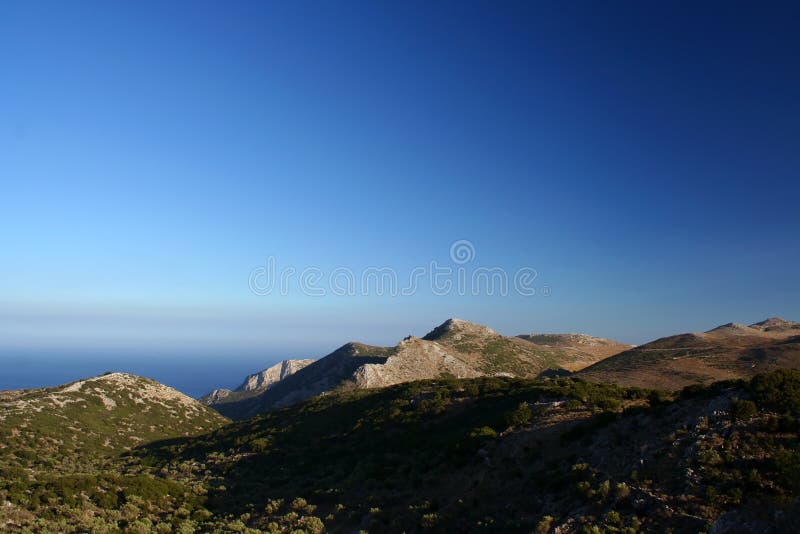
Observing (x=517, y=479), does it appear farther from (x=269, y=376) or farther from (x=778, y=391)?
(x=269, y=376)

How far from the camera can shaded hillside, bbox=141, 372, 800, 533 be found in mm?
16828

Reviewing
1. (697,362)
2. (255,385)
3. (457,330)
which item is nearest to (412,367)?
(457,330)

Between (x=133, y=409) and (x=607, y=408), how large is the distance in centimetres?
7115

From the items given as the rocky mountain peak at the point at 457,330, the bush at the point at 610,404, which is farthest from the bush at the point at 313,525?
the rocky mountain peak at the point at 457,330

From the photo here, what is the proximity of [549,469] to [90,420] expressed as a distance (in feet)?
212

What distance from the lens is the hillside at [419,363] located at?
112m

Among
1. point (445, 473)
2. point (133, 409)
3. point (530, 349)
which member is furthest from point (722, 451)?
point (530, 349)

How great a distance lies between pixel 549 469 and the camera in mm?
22938

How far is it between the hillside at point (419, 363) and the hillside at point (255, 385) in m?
2.78

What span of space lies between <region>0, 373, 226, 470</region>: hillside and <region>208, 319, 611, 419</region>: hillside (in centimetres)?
3941

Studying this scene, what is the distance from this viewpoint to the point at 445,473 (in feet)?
90.6

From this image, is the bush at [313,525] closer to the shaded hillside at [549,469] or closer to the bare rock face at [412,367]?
the shaded hillside at [549,469]

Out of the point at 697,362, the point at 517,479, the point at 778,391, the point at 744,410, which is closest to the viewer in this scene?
the point at 744,410

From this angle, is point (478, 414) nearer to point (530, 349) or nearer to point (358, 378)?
point (358, 378)
